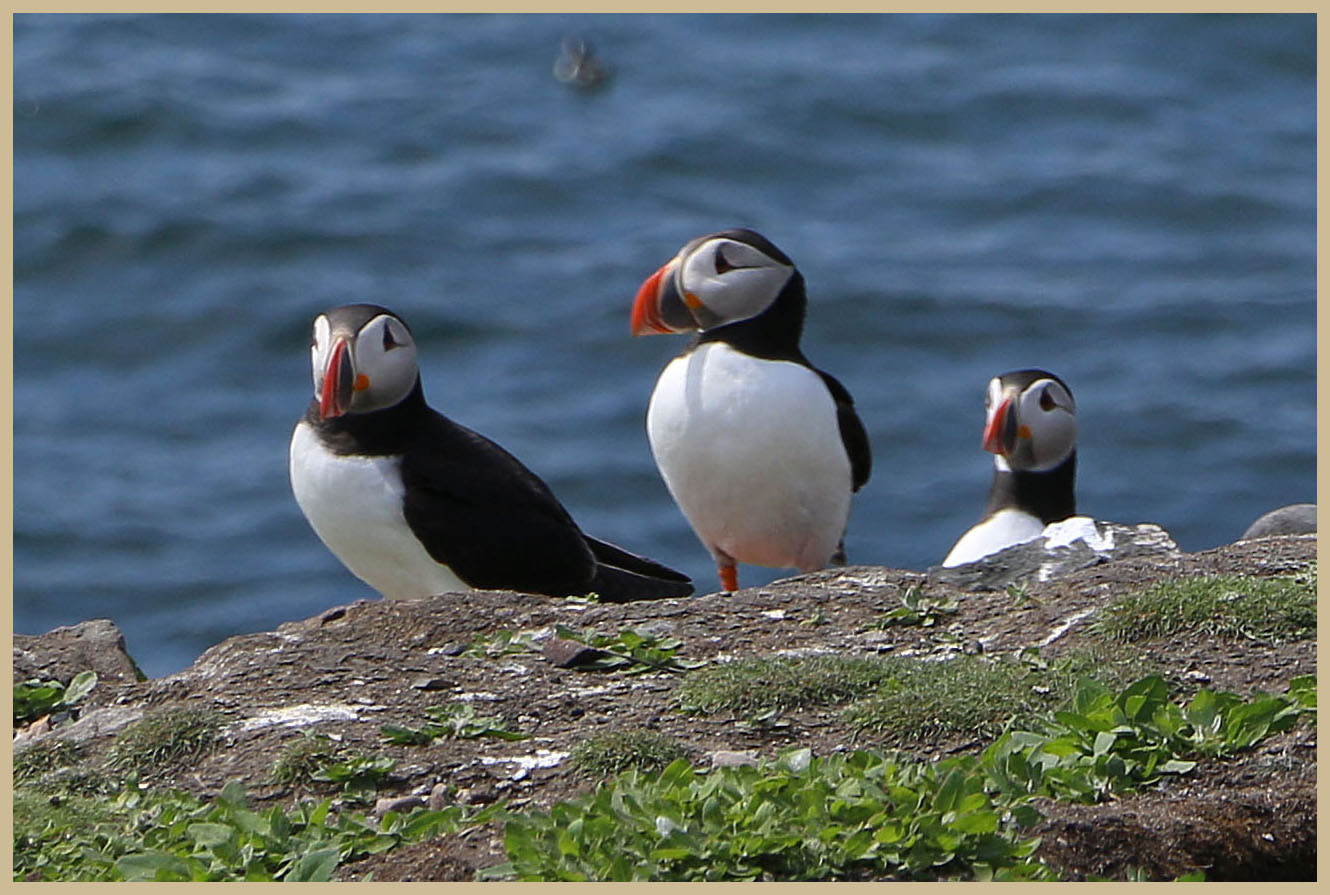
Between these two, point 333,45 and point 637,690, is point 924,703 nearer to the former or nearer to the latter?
point 637,690

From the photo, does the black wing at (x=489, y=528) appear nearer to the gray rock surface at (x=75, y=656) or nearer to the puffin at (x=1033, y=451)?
the gray rock surface at (x=75, y=656)

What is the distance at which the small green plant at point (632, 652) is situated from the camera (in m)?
6.00

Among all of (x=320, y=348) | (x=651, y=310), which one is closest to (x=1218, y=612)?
(x=320, y=348)

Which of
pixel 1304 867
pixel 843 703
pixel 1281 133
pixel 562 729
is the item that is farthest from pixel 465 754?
pixel 1281 133

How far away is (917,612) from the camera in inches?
254

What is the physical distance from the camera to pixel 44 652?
6.82 m

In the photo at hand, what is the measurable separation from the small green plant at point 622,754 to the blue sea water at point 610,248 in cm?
935

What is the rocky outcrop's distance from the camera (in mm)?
4691

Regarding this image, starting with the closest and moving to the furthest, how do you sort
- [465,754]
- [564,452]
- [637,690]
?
[465,754]
[637,690]
[564,452]

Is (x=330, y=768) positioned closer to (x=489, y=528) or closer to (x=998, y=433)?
(x=489, y=528)

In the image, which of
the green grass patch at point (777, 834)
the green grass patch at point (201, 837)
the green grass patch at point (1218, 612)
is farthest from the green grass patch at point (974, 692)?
the green grass patch at point (201, 837)

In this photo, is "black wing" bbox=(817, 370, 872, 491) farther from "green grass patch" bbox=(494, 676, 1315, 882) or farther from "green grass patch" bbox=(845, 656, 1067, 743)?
"green grass patch" bbox=(494, 676, 1315, 882)

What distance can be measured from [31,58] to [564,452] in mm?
9101

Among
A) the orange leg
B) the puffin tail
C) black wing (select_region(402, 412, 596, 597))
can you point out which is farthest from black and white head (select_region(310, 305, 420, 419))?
the orange leg
